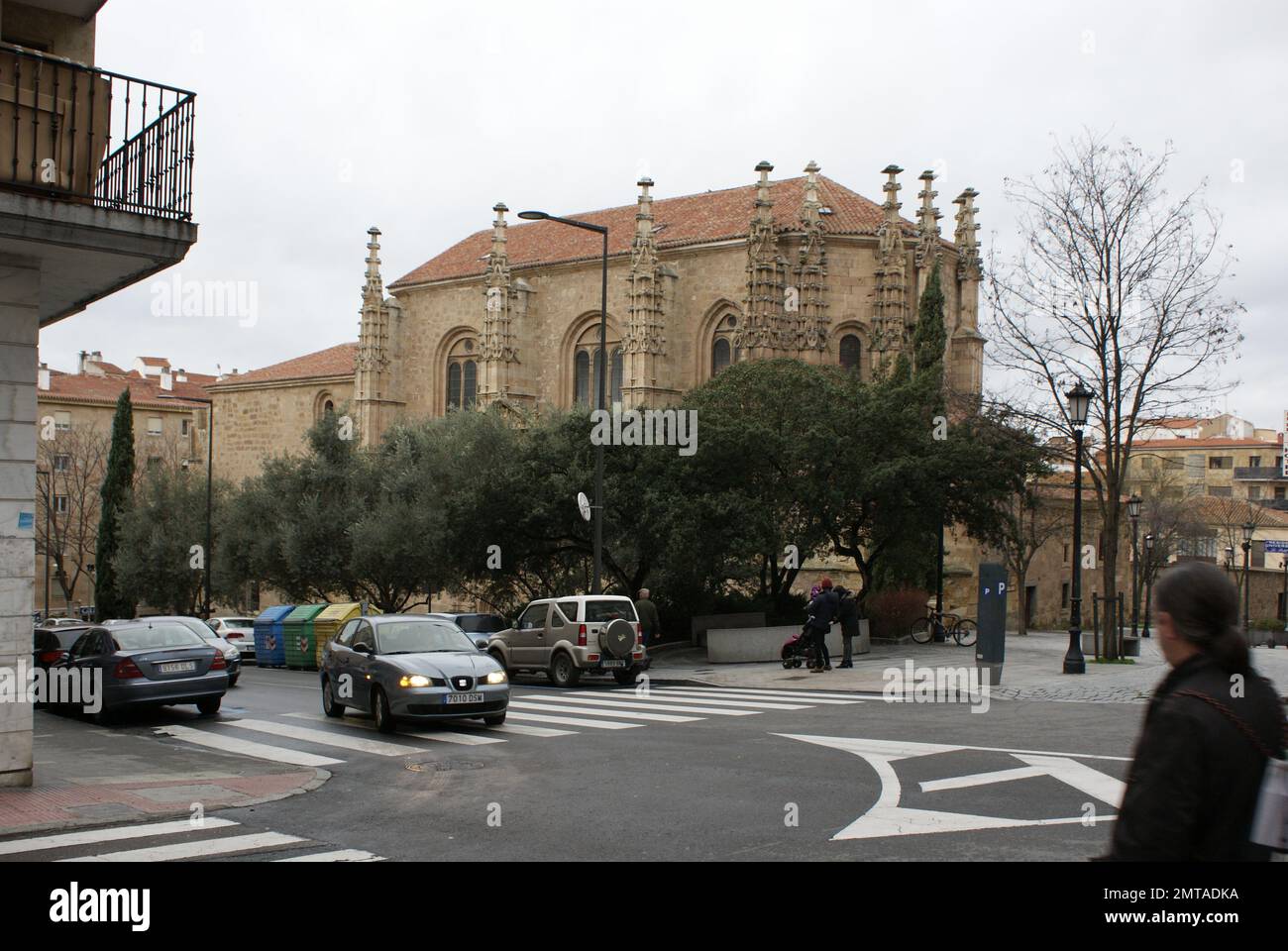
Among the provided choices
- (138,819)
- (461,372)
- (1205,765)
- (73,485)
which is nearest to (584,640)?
(138,819)

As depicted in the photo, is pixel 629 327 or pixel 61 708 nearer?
pixel 61 708

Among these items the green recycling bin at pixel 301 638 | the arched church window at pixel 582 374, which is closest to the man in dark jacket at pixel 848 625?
the green recycling bin at pixel 301 638

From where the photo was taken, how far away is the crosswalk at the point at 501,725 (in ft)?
43.8

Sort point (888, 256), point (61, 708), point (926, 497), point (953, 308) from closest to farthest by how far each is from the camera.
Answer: point (61, 708), point (926, 497), point (888, 256), point (953, 308)

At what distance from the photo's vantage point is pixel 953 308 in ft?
137

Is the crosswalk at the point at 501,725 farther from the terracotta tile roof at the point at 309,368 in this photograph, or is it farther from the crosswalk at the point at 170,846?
the terracotta tile roof at the point at 309,368

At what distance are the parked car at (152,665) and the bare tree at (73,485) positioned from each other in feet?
168

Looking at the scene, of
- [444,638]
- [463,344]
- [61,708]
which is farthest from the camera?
[463,344]

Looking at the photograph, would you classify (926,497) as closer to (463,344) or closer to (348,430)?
(348,430)

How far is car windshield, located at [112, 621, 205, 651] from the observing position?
16409 mm

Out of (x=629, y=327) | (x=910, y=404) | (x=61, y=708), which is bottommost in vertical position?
(x=61, y=708)

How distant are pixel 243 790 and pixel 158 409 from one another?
7339 centimetres
